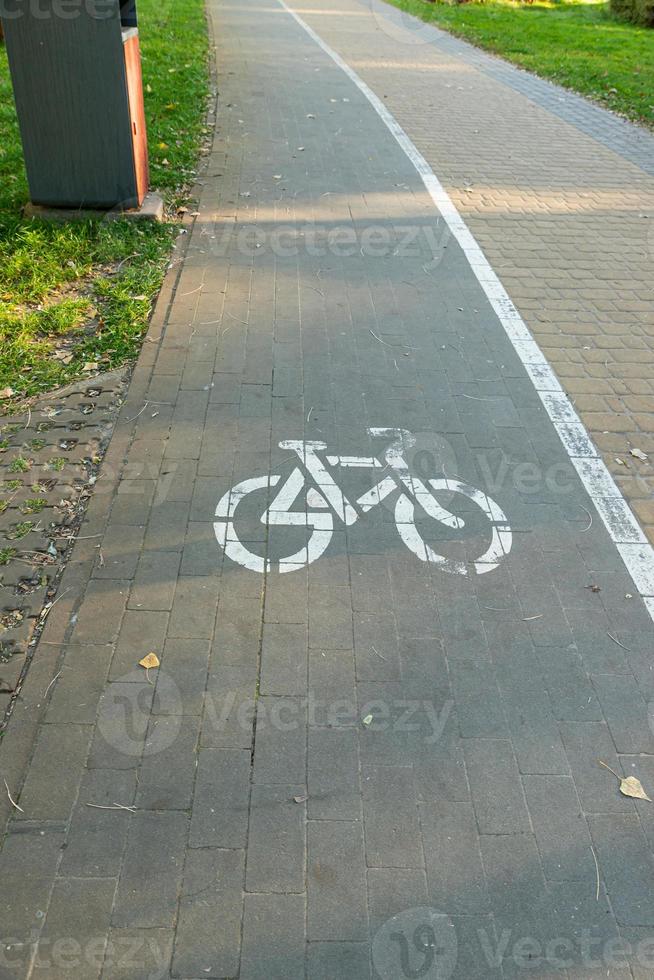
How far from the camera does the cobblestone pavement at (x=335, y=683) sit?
2570mm

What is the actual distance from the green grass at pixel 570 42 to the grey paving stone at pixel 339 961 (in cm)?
1359

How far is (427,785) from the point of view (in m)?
2.97

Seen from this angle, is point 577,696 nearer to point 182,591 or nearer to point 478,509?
point 478,509

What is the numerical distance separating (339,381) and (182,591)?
7.11 ft

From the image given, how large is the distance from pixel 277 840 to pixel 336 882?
25 cm

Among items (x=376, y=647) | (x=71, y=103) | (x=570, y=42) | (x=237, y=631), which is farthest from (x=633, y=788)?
(x=570, y=42)

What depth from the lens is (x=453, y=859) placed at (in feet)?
9.01

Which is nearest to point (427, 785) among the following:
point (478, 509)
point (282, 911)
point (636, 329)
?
point (282, 911)

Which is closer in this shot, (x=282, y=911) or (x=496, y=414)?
(x=282, y=911)

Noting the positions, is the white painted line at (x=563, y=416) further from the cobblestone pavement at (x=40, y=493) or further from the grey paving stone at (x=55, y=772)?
the cobblestone pavement at (x=40, y=493)

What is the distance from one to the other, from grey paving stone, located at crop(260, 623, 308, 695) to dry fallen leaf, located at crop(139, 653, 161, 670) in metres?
0.45

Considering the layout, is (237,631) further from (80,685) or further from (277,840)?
(277,840)

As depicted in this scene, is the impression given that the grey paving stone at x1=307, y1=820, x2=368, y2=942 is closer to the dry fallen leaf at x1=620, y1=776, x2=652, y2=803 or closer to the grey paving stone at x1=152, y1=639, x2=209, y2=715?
the grey paving stone at x1=152, y1=639, x2=209, y2=715

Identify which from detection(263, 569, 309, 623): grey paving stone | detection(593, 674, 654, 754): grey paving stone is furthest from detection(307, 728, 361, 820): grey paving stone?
detection(593, 674, 654, 754): grey paving stone
